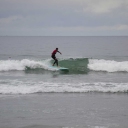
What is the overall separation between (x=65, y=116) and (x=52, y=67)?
13279 mm

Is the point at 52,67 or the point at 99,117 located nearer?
the point at 99,117

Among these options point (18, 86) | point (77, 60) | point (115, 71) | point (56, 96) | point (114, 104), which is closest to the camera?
point (114, 104)

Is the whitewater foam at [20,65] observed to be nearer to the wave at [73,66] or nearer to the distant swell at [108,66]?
the wave at [73,66]

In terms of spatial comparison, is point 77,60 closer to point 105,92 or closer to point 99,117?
point 105,92

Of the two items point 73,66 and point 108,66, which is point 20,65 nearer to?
point 73,66

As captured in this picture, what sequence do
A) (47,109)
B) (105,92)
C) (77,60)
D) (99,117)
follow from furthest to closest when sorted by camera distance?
(77,60) → (105,92) → (47,109) → (99,117)

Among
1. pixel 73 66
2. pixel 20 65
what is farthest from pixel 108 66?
pixel 20 65

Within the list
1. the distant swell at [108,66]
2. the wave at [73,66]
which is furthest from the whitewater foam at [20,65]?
the distant swell at [108,66]

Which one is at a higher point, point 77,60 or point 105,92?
point 77,60

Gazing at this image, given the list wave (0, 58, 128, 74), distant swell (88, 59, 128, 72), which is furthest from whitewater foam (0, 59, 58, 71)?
distant swell (88, 59, 128, 72)

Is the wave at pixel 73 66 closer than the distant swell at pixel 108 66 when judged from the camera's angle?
Yes

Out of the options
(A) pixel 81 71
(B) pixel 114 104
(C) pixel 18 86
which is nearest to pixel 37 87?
(C) pixel 18 86

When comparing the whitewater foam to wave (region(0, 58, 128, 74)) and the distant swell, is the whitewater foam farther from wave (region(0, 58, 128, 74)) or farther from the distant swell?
the distant swell

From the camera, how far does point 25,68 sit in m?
24.5
